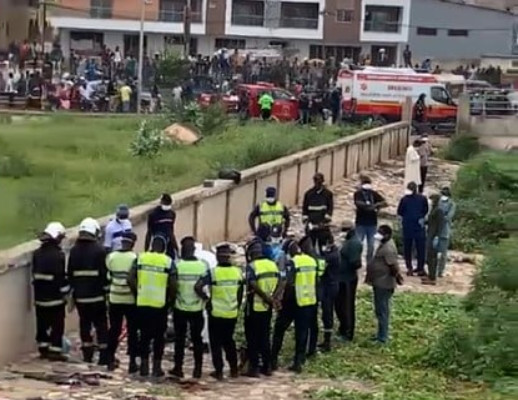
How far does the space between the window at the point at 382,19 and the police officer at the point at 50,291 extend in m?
62.1

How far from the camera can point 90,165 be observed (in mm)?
28203

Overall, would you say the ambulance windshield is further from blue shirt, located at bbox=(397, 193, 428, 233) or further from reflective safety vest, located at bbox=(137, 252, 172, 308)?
reflective safety vest, located at bbox=(137, 252, 172, 308)

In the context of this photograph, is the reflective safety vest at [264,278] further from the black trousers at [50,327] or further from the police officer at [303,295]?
the black trousers at [50,327]

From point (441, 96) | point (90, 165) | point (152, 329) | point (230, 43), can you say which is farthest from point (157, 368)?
point (230, 43)

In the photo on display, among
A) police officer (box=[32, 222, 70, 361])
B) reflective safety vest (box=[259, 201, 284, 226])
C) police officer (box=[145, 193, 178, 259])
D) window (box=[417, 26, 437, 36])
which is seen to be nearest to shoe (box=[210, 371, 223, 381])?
police officer (box=[32, 222, 70, 361])

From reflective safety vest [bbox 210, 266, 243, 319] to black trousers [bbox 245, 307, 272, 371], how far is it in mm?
471

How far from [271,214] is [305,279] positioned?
17.6 ft

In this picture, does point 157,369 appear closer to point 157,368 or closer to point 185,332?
point 157,368

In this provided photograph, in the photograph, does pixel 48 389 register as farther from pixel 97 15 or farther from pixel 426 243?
pixel 97 15

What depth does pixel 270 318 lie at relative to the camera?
47.4ft

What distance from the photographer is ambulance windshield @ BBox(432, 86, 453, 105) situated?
154 ft

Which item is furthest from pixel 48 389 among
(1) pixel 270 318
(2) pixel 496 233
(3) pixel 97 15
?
(3) pixel 97 15

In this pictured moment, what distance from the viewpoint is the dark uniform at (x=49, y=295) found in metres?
13.8

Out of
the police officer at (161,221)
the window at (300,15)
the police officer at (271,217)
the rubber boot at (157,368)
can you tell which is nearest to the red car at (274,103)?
the police officer at (271,217)
